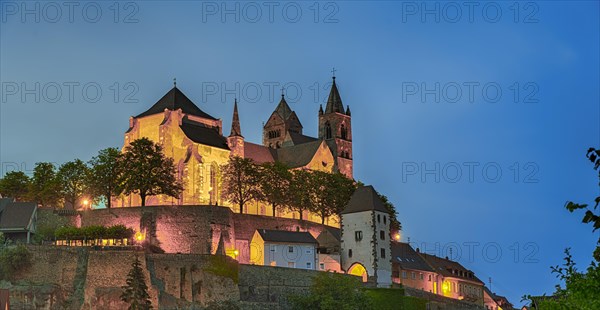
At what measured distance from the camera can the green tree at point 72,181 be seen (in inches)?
3536

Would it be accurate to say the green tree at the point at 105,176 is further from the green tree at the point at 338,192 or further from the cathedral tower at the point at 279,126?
the cathedral tower at the point at 279,126

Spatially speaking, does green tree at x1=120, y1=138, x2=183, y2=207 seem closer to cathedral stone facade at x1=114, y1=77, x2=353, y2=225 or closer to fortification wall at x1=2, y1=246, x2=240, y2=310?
cathedral stone facade at x1=114, y1=77, x2=353, y2=225

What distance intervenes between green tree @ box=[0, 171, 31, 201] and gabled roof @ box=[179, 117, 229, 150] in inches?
683

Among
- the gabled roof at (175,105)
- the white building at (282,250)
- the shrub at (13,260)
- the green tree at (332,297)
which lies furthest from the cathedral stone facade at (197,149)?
the green tree at (332,297)

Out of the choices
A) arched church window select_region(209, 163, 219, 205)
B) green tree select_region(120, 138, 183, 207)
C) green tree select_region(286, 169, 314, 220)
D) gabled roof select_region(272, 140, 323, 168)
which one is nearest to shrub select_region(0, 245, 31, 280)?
green tree select_region(120, 138, 183, 207)

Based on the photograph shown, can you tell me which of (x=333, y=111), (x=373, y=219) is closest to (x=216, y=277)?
(x=373, y=219)

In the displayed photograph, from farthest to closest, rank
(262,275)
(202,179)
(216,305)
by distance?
(202,179) → (262,275) → (216,305)

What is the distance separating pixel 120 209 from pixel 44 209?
23.8 ft

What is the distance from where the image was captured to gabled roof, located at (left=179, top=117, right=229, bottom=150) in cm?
9750

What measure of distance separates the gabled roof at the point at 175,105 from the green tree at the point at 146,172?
10.9 m

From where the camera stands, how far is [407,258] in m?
89.2

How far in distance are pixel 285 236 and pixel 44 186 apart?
989 inches

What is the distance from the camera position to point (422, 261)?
9162cm

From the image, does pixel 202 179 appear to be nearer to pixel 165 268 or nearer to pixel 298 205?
pixel 298 205
